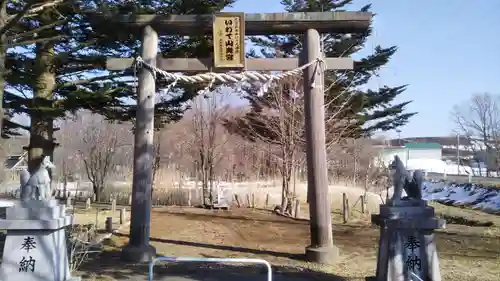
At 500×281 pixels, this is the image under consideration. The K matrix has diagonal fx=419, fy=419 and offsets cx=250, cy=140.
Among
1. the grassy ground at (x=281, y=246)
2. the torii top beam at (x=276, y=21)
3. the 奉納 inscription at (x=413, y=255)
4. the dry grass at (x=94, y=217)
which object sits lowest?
the grassy ground at (x=281, y=246)

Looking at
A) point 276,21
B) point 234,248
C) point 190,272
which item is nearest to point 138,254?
point 190,272

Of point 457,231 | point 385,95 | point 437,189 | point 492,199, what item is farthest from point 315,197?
point 437,189

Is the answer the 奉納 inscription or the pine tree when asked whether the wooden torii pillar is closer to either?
the 奉納 inscription

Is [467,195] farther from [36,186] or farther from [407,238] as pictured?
[36,186]

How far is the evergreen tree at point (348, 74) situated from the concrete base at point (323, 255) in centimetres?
946

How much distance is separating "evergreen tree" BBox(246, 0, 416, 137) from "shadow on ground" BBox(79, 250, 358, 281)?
34.1 feet

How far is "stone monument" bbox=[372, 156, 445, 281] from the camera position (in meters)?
5.11

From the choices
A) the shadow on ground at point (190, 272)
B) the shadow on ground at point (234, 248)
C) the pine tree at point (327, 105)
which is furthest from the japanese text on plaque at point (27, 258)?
the pine tree at point (327, 105)

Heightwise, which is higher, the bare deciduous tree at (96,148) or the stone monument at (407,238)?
the bare deciduous tree at (96,148)

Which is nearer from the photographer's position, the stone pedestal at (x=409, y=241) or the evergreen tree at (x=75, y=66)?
the stone pedestal at (x=409, y=241)

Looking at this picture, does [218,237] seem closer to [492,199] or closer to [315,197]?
[315,197]

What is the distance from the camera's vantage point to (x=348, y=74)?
58.5 ft

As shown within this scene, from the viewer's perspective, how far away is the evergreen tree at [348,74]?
56.3 feet

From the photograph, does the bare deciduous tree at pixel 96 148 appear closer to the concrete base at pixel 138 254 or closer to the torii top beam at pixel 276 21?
the torii top beam at pixel 276 21
